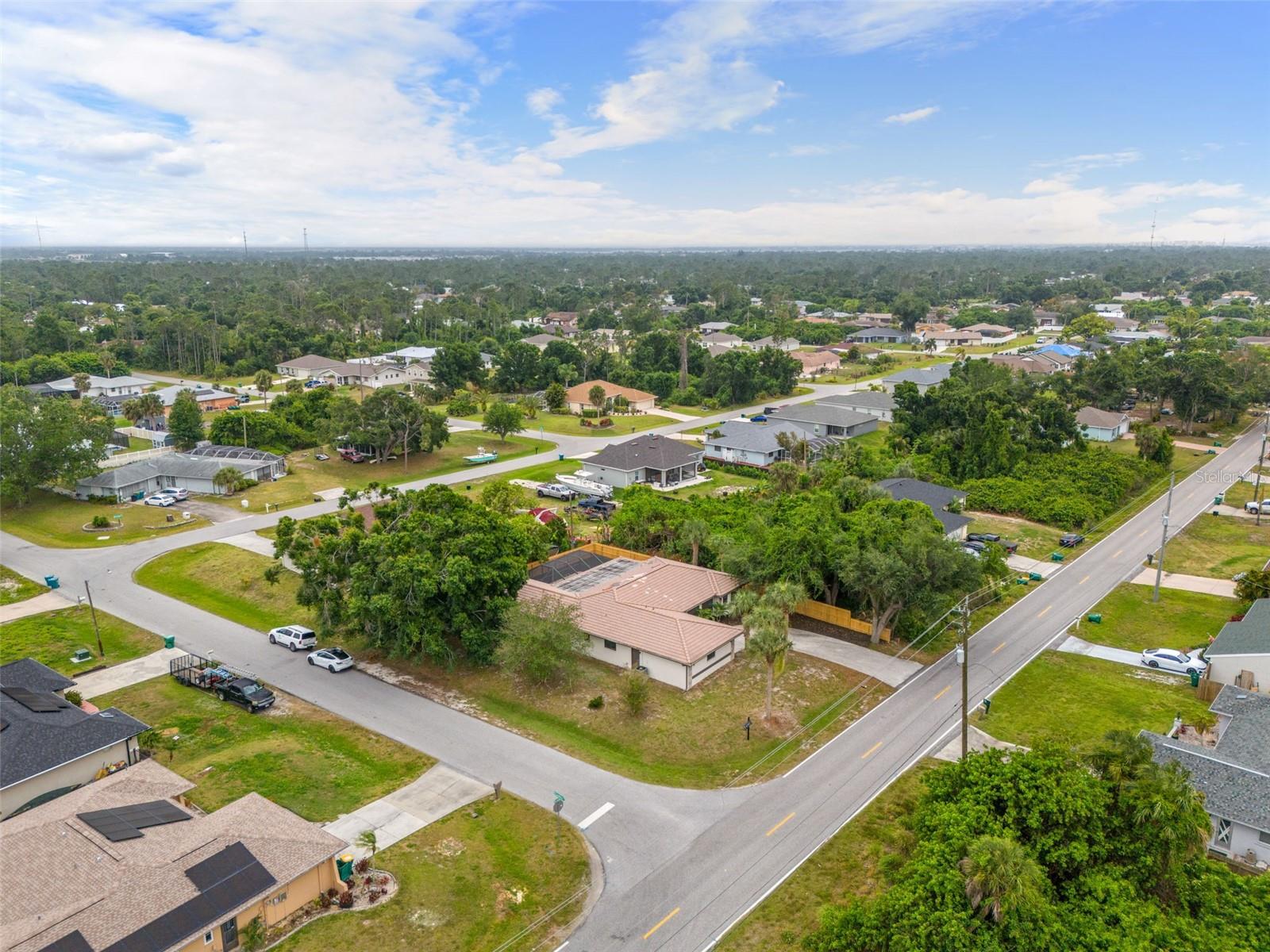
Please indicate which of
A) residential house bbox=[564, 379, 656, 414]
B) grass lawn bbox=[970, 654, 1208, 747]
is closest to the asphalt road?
grass lawn bbox=[970, 654, 1208, 747]

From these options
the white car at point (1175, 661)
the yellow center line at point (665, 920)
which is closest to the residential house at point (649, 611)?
the yellow center line at point (665, 920)

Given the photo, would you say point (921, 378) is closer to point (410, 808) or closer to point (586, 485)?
point (586, 485)

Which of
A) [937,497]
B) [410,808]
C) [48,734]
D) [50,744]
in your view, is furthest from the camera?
[937,497]

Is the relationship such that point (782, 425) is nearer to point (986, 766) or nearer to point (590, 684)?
point (590, 684)

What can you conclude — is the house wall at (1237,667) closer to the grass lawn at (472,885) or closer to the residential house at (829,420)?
the grass lawn at (472,885)

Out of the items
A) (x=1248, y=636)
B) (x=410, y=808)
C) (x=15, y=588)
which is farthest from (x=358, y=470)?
(x=1248, y=636)
